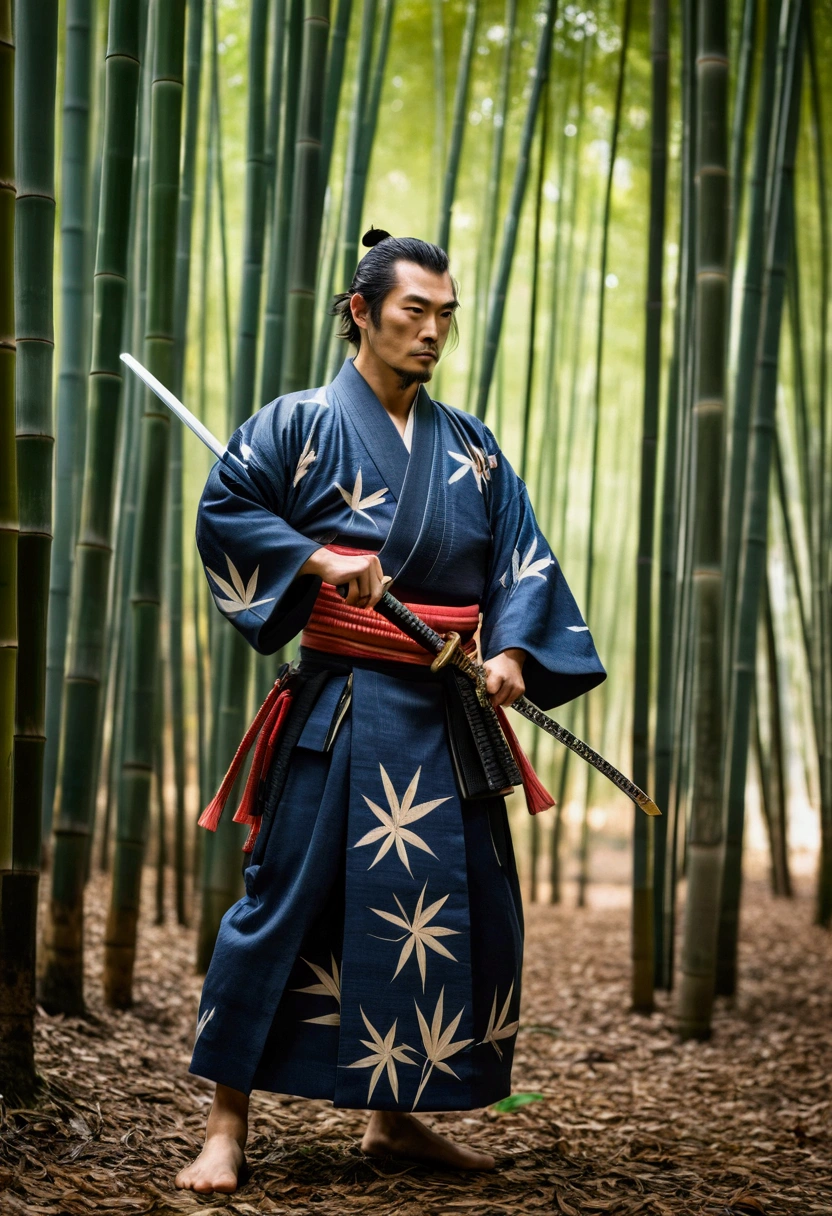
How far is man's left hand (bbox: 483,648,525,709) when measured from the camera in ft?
5.43

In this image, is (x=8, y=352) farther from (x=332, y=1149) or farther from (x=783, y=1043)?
(x=783, y=1043)

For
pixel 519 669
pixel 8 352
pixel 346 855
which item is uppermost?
pixel 8 352

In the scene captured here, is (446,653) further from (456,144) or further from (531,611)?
(456,144)

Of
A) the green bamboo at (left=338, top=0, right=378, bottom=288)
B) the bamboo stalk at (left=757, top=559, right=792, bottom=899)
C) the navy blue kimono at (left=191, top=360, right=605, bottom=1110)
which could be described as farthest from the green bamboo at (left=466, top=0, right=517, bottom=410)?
the navy blue kimono at (left=191, top=360, right=605, bottom=1110)

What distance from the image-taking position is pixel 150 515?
8.00 feet

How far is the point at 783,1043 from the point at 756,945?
69.5 inches

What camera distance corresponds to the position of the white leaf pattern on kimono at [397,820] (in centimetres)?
160

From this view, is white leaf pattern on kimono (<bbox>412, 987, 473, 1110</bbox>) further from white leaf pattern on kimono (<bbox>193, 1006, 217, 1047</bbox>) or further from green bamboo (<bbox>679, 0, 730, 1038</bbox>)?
green bamboo (<bbox>679, 0, 730, 1038</bbox>)

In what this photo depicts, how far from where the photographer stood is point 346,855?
5.26ft

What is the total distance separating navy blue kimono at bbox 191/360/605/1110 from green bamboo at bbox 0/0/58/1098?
1.08ft

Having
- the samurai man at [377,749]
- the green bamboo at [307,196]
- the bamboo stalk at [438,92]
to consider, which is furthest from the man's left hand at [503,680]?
the bamboo stalk at [438,92]

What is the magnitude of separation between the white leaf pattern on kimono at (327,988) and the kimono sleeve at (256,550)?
485 millimetres

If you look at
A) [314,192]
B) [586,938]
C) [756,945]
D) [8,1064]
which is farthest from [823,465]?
[8,1064]

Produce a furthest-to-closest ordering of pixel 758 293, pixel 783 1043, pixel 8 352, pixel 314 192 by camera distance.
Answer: pixel 758 293
pixel 783 1043
pixel 314 192
pixel 8 352
